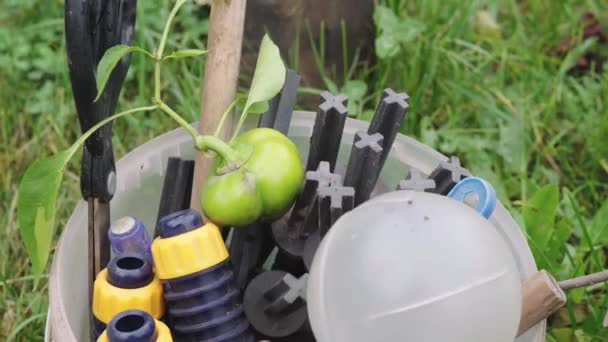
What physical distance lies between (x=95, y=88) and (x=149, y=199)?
30 centimetres

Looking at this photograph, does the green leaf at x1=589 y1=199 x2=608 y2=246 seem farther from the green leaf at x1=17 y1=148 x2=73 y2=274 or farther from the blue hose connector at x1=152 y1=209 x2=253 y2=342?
the green leaf at x1=17 y1=148 x2=73 y2=274

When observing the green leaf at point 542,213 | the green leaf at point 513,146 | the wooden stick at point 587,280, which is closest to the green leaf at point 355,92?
the green leaf at point 513,146

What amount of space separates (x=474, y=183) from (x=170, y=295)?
0.29 m

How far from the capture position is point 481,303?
54 centimetres

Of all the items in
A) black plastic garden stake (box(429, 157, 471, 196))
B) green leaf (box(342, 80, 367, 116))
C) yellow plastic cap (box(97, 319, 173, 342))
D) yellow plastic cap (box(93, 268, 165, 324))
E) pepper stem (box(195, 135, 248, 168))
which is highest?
pepper stem (box(195, 135, 248, 168))

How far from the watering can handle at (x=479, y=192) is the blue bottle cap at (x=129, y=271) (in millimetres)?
287

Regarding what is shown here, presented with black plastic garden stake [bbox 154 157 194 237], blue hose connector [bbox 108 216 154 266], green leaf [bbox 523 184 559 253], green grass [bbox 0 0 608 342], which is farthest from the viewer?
green grass [bbox 0 0 608 342]

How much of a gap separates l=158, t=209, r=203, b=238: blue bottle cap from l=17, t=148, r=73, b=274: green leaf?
0.09 m

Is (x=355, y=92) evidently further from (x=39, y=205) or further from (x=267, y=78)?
(x=39, y=205)

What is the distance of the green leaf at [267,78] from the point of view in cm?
70

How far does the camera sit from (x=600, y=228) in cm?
100

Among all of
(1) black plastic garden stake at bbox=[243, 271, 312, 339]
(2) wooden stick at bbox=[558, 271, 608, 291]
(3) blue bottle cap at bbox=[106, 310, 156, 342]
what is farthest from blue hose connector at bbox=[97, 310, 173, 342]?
(2) wooden stick at bbox=[558, 271, 608, 291]

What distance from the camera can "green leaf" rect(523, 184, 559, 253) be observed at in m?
0.94

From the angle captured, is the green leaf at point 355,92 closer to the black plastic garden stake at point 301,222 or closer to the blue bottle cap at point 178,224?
the black plastic garden stake at point 301,222
